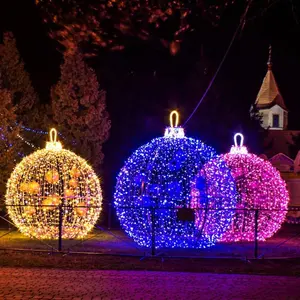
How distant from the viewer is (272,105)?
218 feet

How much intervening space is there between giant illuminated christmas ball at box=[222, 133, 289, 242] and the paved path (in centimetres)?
367

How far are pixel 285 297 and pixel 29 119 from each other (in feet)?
39.5

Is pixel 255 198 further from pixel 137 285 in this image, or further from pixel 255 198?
pixel 137 285

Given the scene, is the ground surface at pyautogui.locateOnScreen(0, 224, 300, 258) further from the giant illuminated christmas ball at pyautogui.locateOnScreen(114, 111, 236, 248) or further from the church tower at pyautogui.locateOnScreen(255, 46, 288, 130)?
the church tower at pyautogui.locateOnScreen(255, 46, 288, 130)

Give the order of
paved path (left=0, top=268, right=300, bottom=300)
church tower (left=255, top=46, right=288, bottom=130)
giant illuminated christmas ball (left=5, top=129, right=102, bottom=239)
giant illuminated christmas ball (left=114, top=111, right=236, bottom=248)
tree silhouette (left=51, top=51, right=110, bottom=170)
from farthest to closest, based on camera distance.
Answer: church tower (left=255, top=46, right=288, bottom=130), tree silhouette (left=51, top=51, right=110, bottom=170), giant illuminated christmas ball (left=5, top=129, right=102, bottom=239), giant illuminated christmas ball (left=114, top=111, right=236, bottom=248), paved path (left=0, top=268, right=300, bottom=300)

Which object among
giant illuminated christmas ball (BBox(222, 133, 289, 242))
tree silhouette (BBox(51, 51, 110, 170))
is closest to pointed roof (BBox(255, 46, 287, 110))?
tree silhouette (BBox(51, 51, 110, 170))

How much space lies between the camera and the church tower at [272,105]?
213 ft

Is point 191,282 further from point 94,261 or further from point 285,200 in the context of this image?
point 285,200

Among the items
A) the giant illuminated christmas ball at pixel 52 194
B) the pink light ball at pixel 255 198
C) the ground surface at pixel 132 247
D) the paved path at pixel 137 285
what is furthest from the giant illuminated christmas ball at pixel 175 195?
the paved path at pixel 137 285

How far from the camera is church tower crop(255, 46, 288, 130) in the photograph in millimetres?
65062

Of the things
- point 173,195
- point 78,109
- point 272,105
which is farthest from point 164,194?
point 272,105

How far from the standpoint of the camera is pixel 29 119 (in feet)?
61.8

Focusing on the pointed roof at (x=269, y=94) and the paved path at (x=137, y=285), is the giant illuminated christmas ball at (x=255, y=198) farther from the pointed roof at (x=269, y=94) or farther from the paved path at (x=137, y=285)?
the pointed roof at (x=269, y=94)

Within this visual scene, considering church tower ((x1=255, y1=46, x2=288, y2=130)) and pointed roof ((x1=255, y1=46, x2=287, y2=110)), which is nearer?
pointed roof ((x1=255, y1=46, x2=287, y2=110))
